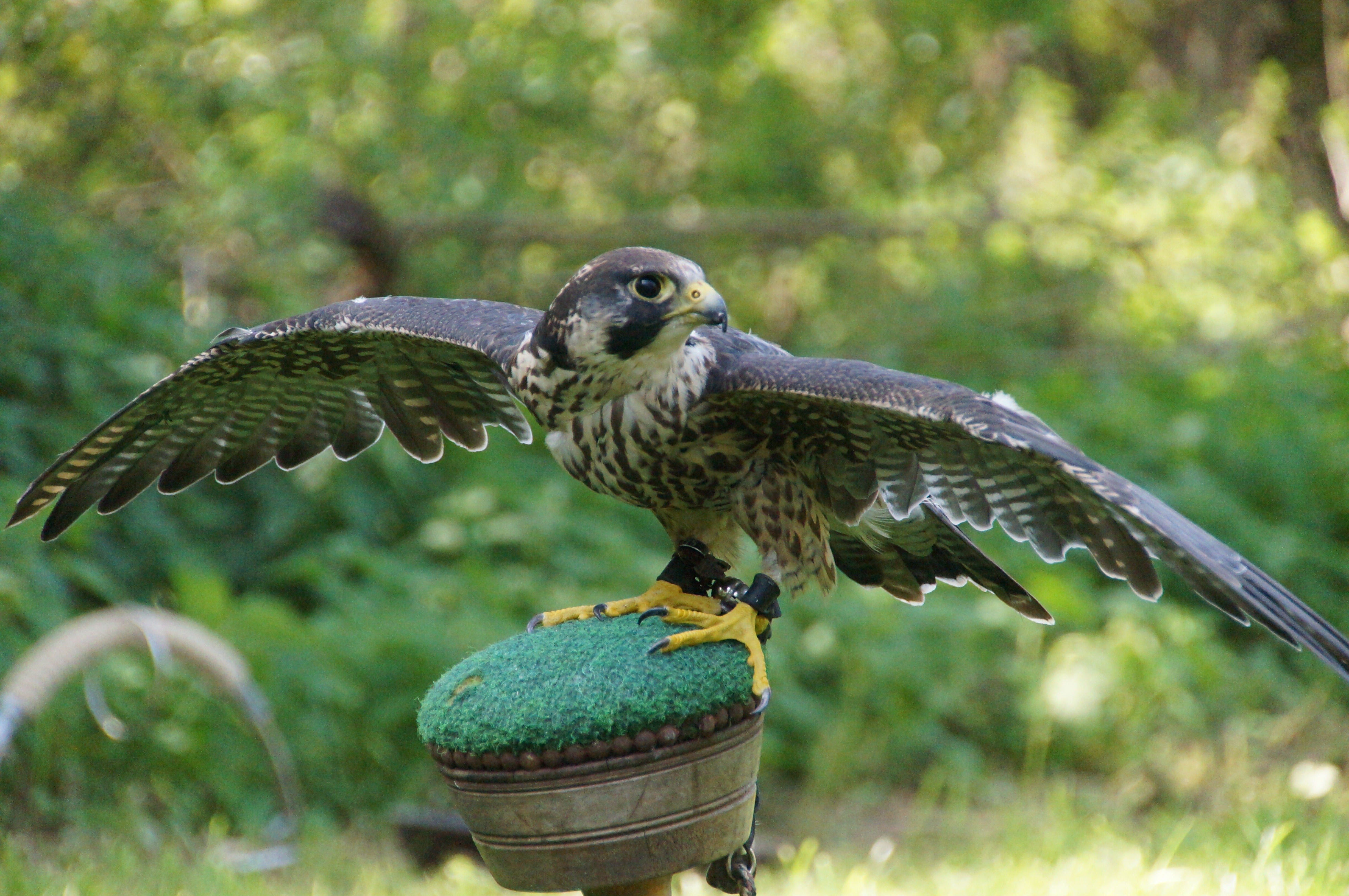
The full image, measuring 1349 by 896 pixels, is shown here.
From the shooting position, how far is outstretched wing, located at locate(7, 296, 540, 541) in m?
2.69

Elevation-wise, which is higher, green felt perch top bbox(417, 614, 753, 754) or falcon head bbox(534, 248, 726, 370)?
falcon head bbox(534, 248, 726, 370)

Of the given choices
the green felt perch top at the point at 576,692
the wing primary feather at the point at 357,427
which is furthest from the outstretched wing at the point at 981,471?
the wing primary feather at the point at 357,427

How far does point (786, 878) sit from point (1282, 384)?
214 inches

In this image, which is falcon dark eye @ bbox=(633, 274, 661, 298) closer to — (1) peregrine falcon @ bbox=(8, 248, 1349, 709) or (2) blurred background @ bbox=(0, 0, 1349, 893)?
(1) peregrine falcon @ bbox=(8, 248, 1349, 709)

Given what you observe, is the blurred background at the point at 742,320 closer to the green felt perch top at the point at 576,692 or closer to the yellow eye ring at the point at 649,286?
the green felt perch top at the point at 576,692

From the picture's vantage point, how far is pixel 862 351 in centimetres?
835

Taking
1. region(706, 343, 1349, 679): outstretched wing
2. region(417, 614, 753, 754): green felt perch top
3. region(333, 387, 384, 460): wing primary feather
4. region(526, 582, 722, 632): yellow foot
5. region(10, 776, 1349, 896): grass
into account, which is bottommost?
region(10, 776, 1349, 896): grass

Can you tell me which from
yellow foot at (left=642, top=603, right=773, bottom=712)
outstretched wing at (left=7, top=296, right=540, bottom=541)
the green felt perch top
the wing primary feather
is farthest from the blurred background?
the green felt perch top

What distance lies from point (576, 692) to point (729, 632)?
33 cm

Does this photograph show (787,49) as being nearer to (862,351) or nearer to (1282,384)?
(862,351)

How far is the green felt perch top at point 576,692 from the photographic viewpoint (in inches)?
77.9

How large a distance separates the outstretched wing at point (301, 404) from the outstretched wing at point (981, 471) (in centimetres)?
65

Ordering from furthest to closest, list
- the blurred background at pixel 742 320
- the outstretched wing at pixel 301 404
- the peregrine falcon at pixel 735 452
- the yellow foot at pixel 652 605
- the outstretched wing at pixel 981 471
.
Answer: the blurred background at pixel 742 320 < the outstretched wing at pixel 301 404 < the yellow foot at pixel 652 605 < the peregrine falcon at pixel 735 452 < the outstretched wing at pixel 981 471

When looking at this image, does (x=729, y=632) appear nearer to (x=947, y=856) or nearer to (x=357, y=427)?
(x=357, y=427)
